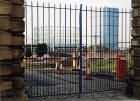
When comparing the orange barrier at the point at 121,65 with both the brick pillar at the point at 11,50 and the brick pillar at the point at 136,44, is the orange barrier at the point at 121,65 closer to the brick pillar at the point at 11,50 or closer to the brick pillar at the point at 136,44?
the brick pillar at the point at 136,44

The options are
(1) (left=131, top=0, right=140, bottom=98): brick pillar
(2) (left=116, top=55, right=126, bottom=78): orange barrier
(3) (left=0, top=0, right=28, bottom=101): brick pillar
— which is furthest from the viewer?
(2) (left=116, top=55, right=126, bottom=78): orange barrier

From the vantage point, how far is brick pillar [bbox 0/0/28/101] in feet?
15.9

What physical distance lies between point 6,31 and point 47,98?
118 inches

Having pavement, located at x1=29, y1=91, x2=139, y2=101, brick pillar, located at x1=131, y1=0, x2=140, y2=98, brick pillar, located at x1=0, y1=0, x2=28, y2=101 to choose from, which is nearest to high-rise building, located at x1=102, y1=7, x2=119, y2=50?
brick pillar, located at x1=131, y1=0, x2=140, y2=98

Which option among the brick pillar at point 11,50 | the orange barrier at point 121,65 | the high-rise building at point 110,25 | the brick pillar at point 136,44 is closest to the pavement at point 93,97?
the brick pillar at point 136,44

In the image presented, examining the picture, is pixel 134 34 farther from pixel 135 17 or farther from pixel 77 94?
pixel 77 94

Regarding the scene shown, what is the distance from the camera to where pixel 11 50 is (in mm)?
5000

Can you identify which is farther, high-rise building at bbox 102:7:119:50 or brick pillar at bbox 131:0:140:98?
high-rise building at bbox 102:7:119:50

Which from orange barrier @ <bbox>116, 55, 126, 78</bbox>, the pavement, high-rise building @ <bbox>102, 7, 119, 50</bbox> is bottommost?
the pavement

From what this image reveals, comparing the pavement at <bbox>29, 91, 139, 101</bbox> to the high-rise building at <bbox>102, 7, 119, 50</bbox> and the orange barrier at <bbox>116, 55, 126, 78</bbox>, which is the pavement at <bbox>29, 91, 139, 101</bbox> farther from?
the orange barrier at <bbox>116, 55, 126, 78</bbox>

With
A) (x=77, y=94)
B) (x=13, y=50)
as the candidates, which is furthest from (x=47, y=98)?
(x=13, y=50)

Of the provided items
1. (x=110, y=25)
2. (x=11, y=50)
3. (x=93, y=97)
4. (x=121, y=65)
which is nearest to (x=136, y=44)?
(x=110, y=25)

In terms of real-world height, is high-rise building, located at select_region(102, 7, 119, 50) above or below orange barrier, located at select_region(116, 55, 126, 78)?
above

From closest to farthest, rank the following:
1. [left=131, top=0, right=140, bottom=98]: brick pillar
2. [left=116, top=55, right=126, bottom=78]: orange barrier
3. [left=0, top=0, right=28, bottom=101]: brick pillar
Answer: [left=0, top=0, right=28, bottom=101]: brick pillar < [left=131, top=0, right=140, bottom=98]: brick pillar < [left=116, top=55, right=126, bottom=78]: orange barrier
